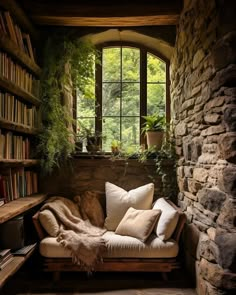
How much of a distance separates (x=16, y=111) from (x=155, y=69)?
2.07 meters

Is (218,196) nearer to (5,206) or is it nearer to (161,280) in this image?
(161,280)

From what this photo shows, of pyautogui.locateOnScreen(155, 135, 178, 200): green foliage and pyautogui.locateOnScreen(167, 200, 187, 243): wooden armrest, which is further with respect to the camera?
pyautogui.locateOnScreen(155, 135, 178, 200): green foliage

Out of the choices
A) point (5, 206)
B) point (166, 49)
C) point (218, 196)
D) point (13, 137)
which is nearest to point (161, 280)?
point (218, 196)

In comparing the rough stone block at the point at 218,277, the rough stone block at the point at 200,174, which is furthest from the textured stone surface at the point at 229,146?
the rough stone block at the point at 218,277

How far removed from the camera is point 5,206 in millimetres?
2670

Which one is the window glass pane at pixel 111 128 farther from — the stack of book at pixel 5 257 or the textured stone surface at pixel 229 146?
the textured stone surface at pixel 229 146

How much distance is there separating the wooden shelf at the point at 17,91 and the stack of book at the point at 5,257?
1414 mm

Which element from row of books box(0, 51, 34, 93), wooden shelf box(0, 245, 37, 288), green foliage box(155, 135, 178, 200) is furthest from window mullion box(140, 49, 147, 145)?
wooden shelf box(0, 245, 37, 288)

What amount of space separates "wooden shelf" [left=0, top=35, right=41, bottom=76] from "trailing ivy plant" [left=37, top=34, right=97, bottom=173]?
20 cm

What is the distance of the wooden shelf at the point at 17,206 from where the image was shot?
2348 millimetres

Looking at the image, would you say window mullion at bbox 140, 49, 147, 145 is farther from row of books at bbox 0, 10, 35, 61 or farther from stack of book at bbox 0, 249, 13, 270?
stack of book at bbox 0, 249, 13, 270

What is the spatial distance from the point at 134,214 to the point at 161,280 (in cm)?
69

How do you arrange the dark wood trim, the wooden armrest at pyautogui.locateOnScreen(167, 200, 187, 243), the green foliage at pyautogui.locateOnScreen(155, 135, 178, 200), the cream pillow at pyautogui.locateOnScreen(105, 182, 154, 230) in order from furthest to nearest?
the green foliage at pyautogui.locateOnScreen(155, 135, 178, 200) → the cream pillow at pyautogui.locateOnScreen(105, 182, 154, 230) → the wooden armrest at pyautogui.locateOnScreen(167, 200, 187, 243) → the dark wood trim

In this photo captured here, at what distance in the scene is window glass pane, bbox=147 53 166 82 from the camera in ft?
13.8
